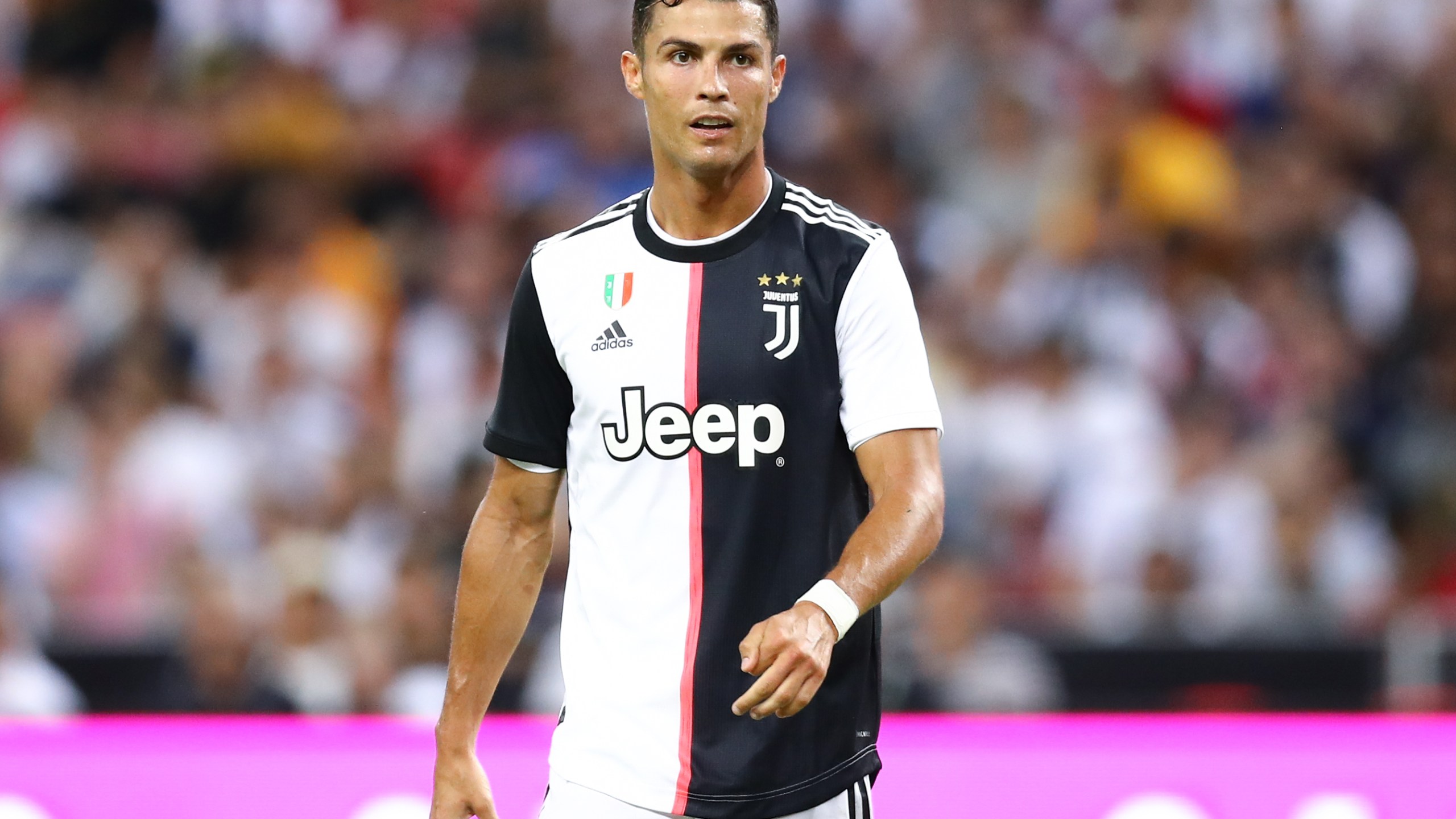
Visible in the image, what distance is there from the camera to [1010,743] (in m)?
4.88

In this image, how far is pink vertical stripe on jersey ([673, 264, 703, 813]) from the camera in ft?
11.4

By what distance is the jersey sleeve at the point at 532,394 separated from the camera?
3.67m

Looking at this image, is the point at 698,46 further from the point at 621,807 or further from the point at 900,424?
the point at 621,807

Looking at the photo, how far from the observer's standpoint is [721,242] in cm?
355

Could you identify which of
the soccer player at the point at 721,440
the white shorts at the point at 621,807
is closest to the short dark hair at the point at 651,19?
the soccer player at the point at 721,440

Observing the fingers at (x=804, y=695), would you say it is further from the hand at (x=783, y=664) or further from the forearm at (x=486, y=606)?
the forearm at (x=486, y=606)

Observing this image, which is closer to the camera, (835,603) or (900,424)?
(835,603)

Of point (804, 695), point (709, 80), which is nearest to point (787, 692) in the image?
A: point (804, 695)

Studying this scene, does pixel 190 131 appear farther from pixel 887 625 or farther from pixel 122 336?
pixel 887 625

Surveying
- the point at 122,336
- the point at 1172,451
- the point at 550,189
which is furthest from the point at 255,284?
the point at 1172,451

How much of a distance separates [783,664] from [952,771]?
6.73ft

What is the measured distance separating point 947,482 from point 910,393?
16.3 feet

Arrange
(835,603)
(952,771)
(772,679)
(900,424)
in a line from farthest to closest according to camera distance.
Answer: (952,771), (900,424), (835,603), (772,679)

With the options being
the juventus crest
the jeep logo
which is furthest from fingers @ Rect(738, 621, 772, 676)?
the juventus crest
